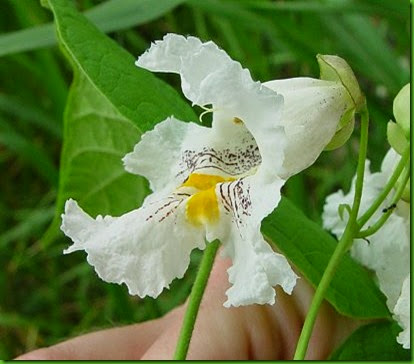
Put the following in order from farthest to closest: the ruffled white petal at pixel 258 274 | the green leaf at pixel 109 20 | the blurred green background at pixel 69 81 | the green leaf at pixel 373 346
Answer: the blurred green background at pixel 69 81, the green leaf at pixel 109 20, the green leaf at pixel 373 346, the ruffled white petal at pixel 258 274

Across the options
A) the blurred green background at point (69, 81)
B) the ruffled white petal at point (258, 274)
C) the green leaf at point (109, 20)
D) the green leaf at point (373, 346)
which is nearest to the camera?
the ruffled white petal at point (258, 274)

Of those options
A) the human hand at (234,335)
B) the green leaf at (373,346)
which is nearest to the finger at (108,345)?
the human hand at (234,335)

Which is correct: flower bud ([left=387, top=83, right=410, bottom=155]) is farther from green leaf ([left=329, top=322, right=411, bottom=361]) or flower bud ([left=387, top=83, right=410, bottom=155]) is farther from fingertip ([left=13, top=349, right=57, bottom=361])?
fingertip ([left=13, top=349, right=57, bottom=361])

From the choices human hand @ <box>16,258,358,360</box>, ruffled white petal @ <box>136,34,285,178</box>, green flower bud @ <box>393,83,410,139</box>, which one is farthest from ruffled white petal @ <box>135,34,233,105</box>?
human hand @ <box>16,258,358,360</box>

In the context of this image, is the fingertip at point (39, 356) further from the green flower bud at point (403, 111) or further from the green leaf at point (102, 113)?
the green flower bud at point (403, 111)

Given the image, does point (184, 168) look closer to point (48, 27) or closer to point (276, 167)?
point (276, 167)

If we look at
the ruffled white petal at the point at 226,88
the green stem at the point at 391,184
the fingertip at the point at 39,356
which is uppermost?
the ruffled white petal at the point at 226,88

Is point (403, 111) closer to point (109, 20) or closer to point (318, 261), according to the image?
point (318, 261)

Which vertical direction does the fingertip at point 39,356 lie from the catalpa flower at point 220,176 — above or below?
below

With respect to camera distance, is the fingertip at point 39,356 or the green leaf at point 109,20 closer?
the fingertip at point 39,356
